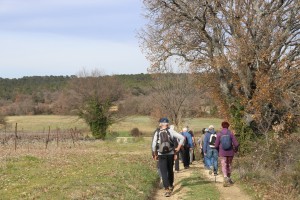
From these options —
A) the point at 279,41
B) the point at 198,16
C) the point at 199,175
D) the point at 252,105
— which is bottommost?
the point at 199,175

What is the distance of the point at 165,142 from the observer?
1195 cm

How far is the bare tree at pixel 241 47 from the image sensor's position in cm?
2091

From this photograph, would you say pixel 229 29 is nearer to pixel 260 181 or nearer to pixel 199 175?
pixel 199 175

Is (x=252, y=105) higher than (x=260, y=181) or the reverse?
higher

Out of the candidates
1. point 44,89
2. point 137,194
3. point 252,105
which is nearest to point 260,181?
point 137,194

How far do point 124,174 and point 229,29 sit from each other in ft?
Answer: 40.5

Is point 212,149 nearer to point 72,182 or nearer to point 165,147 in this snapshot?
point 165,147

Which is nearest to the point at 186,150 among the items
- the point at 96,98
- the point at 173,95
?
the point at 173,95

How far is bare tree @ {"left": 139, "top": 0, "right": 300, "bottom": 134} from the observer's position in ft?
68.6

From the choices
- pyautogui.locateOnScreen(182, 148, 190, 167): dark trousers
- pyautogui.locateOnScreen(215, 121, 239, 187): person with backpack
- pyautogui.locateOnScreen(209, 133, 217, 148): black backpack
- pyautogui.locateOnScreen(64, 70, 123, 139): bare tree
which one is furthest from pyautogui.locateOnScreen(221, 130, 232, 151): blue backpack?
pyautogui.locateOnScreen(64, 70, 123, 139): bare tree

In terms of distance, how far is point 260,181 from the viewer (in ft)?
45.0

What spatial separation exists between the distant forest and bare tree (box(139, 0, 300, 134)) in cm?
1150

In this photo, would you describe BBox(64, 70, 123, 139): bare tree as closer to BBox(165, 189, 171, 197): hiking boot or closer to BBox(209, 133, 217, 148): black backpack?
BBox(209, 133, 217, 148): black backpack

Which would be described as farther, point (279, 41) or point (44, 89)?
point (44, 89)
